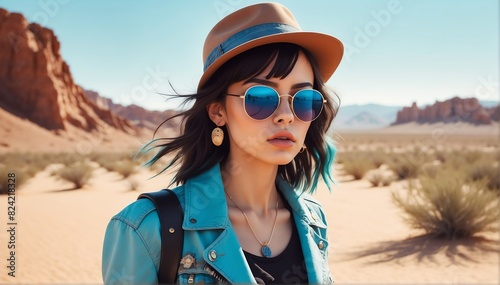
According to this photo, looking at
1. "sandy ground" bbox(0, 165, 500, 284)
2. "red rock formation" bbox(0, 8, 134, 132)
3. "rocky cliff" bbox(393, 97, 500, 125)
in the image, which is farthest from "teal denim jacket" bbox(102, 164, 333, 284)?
"rocky cliff" bbox(393, 97, 500, 125)

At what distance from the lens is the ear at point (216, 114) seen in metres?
2.21

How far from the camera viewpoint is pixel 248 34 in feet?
6.54

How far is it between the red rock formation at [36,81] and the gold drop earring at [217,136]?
59542 millimetres

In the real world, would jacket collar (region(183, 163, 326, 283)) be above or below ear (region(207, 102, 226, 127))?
below

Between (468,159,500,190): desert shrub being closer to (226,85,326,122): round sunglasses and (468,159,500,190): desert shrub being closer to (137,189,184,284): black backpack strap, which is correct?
(226,85,326,122): round sunglasses

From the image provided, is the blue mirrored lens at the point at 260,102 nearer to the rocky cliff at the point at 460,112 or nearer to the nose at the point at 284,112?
the nose at the point at 284,112

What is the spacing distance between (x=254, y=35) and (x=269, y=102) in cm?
34

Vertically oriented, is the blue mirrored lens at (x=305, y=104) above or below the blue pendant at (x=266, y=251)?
above

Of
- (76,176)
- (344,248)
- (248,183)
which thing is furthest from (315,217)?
(76,176)

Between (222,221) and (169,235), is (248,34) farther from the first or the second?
(169,235)

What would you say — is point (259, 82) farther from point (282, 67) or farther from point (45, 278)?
point (45, 278)

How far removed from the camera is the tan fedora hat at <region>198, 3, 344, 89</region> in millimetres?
1972

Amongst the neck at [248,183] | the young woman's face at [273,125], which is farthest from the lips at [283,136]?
the neck at [248,183]

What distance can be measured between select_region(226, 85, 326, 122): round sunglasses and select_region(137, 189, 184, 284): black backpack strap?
1.94 feet
